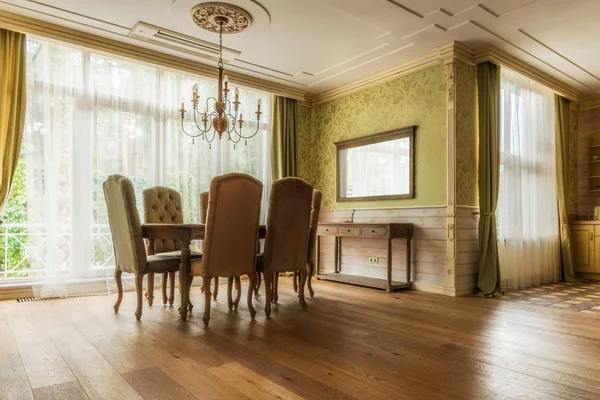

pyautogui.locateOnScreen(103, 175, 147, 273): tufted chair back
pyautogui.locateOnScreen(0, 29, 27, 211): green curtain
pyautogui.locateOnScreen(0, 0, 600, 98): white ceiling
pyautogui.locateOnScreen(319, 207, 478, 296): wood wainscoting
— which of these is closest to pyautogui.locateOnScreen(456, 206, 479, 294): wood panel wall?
pyautogui.locateOnScreen(319, 207, 478, 296): wood wainscoting

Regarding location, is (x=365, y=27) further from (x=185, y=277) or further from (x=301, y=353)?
(x=301, y=353)

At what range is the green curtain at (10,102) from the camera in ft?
12.0

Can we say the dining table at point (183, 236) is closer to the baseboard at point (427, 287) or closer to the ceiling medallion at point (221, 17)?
the ceiling medallion at point (221, 17)

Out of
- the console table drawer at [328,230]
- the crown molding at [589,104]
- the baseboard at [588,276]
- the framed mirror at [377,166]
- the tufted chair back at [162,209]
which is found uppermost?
the crown molding at [589,104]

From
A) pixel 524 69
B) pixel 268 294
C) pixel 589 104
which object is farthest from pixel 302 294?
pixel 589 104

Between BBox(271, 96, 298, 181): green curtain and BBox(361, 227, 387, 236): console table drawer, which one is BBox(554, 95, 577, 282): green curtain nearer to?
BBox(361, 227, 387, 236): console table drawer

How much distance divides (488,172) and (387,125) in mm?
1305

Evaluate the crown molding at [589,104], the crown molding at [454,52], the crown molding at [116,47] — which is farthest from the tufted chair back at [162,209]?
the crown molding at [589,104]

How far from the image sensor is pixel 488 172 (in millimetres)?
4395

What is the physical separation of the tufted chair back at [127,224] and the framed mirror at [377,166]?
299cm

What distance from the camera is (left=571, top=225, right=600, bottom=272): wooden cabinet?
5562 millimetres

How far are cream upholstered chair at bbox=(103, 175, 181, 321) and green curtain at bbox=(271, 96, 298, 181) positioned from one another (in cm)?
265

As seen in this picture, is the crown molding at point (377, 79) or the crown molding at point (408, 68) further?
the crown molding at point (377, 79)

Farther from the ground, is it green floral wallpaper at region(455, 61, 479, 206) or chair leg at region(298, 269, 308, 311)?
green floral wallpaper at region(455, 61, 479, 206)
